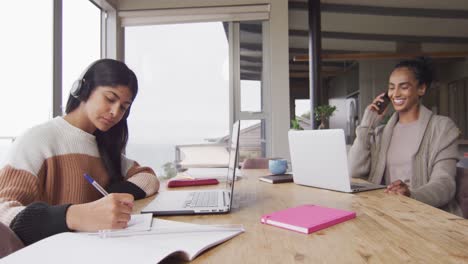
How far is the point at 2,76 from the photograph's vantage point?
2.35 metres

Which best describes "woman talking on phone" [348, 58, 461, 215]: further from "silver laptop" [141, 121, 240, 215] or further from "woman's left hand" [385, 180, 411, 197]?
"silver laptop" [141, 121, 240, 215]

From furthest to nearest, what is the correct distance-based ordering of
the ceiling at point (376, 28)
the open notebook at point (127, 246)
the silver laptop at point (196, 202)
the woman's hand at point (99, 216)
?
the ceiling at point (376, 28) < the silver laptop at point (196, 202) < the woman's hand at point (99, 216) < the open notebook at point (127, 246)

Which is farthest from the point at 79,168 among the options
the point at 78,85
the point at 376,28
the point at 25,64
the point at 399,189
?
the point at 376,28

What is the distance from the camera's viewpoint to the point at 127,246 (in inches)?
24.3

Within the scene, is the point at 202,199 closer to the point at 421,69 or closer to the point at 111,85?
the point at 111,85

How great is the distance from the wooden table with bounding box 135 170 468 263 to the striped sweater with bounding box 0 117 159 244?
0.78 ft

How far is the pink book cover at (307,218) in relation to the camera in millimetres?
780

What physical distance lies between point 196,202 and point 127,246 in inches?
18.4

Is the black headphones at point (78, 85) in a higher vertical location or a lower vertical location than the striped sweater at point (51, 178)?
higher

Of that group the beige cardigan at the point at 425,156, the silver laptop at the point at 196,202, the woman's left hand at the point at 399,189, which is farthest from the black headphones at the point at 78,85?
the beige cardigan at the point at 425,156

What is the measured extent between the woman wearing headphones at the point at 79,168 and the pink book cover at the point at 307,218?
0.37 meters

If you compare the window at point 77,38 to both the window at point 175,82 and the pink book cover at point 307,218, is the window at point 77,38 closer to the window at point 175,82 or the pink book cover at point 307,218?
the window at point 175,82

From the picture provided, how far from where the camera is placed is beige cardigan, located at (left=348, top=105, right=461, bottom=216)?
1400 millimetres

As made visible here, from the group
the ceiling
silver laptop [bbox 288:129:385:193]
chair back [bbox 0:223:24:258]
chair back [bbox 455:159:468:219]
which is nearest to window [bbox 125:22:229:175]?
the ceiling
